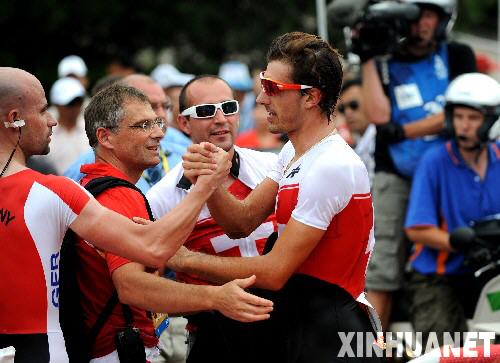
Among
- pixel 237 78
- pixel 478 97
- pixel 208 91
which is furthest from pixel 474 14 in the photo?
pixel 208 91

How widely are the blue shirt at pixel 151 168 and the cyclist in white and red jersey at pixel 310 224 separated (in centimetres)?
195

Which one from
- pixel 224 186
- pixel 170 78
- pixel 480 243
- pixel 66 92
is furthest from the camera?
pixel 170 78

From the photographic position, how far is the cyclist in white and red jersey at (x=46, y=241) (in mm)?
4184

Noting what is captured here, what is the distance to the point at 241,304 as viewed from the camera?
4.17 metres

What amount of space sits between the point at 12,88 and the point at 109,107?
1.97 feet

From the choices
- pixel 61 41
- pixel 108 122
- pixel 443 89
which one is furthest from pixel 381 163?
pixel 61 41

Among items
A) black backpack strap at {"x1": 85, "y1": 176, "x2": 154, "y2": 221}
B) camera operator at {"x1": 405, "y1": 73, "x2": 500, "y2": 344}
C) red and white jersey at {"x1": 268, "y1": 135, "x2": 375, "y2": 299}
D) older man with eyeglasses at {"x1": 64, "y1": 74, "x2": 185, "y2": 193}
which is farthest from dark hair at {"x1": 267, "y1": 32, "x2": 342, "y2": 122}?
camera operator at {"x1": 405, "y1": 73, "x2": 500, "y2": 344}

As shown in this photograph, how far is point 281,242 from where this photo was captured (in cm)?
442

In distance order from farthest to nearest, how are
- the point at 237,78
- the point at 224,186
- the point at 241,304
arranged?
the point at 237,78 → the point at 224,186 → the point at 241,304

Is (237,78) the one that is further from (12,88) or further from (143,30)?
(143,30)

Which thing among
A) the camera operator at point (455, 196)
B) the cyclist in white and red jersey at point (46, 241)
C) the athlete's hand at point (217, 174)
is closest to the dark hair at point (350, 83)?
the camera operator at point (455, 196)

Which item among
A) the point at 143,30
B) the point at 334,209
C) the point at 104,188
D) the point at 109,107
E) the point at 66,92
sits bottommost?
the point at 143,30

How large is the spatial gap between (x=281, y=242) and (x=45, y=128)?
3.64 ft

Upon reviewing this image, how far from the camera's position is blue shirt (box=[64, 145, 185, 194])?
21.7ft
